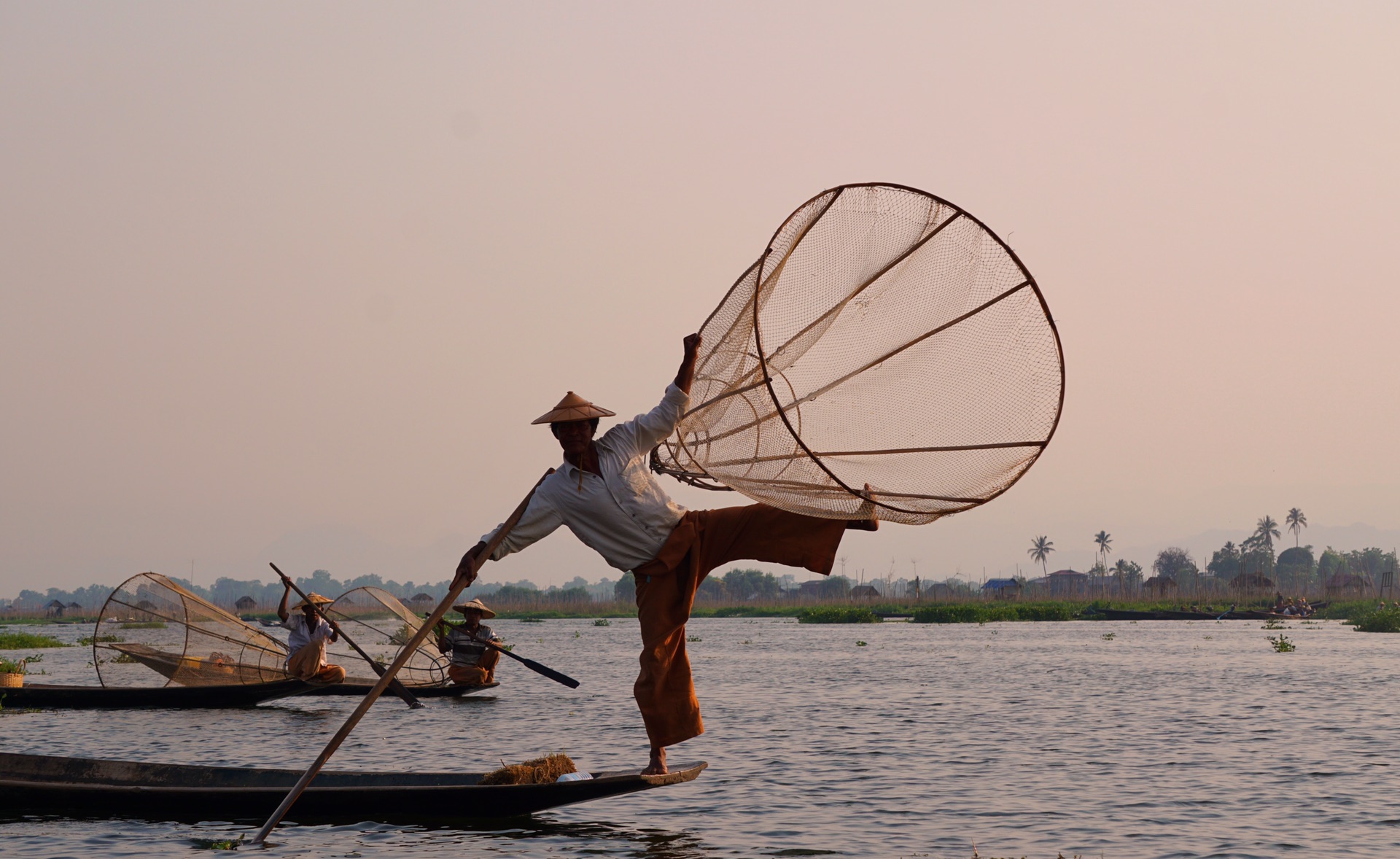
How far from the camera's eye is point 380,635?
59.0 ft

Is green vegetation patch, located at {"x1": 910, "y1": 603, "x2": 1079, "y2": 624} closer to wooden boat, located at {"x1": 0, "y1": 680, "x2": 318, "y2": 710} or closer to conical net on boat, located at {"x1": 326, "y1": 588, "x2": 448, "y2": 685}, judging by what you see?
conical net on boat, located at {"x1": 326, "y1": 588, "x2": 448, "y2": 685}

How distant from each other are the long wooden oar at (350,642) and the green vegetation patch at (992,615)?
43.0 m

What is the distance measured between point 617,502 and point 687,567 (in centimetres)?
58

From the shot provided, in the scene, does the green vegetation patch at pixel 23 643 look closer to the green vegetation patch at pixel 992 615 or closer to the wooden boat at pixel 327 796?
the wooden boat at pixel 327 796

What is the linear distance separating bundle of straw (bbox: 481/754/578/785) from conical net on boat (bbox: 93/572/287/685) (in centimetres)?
961

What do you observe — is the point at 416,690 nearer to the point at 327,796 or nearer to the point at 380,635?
the point at 380,635

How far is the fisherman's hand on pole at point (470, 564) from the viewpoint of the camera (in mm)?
7020

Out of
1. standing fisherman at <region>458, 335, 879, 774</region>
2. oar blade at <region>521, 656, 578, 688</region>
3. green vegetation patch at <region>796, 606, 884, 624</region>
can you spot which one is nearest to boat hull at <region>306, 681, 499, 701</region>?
oar blade at <region>521, 656, 578, 688</region>

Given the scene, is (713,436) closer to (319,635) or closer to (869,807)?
(869,807)

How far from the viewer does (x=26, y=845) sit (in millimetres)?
8188

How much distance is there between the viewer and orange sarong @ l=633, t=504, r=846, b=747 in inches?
257

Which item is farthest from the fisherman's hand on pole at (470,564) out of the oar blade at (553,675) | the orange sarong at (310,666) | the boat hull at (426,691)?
the boat hull at (426,691)

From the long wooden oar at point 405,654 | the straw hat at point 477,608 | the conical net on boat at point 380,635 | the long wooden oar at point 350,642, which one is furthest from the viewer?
the conical net on boat at point 380,635

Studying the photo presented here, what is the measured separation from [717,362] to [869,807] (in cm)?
474
